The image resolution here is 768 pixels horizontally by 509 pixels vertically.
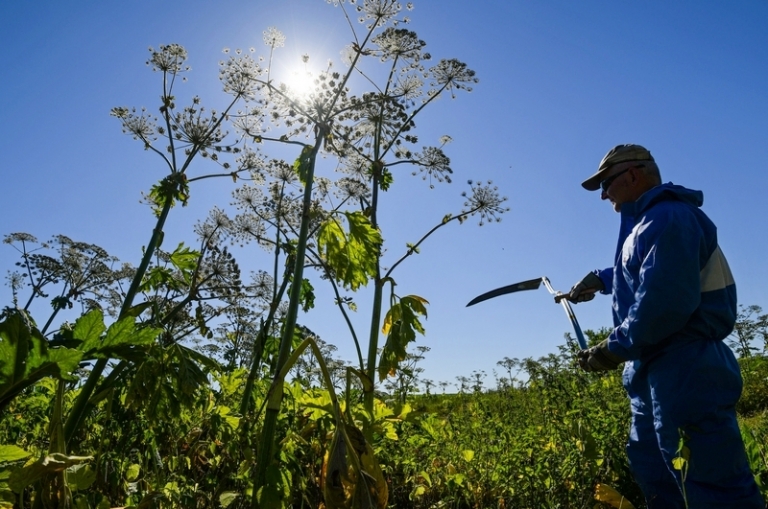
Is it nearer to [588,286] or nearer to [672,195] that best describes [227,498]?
[672,195]

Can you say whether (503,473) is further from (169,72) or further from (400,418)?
(169,72)

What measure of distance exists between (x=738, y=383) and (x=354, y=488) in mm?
2379

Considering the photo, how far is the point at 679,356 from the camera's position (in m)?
3.01

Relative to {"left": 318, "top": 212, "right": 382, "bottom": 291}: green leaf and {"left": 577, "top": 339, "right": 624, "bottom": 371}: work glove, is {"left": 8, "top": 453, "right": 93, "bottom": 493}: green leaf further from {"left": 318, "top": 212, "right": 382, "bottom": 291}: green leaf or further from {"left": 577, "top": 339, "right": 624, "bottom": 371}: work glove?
{"left": 577, "top": 339, "right": 624, "bottom": 371}: work glove

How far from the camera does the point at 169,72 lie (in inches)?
188

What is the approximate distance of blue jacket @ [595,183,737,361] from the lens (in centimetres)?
292

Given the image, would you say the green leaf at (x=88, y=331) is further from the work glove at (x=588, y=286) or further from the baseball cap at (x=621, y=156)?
the work glove at (x=588, y=286)

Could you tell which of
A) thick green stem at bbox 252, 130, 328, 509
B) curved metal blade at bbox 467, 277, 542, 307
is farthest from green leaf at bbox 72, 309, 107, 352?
curved metal blade at bbox 467, 277, 542, 307

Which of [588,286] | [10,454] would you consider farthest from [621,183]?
[10,454]

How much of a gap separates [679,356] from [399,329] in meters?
1.86

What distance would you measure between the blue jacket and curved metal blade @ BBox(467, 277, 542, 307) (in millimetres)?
2056

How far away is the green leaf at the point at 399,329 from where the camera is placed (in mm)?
3824

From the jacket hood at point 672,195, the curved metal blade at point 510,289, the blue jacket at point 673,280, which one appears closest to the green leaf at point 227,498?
the blue jacket at point 673,280

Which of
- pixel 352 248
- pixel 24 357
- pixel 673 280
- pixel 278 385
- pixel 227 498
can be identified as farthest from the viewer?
pixel 352 248
